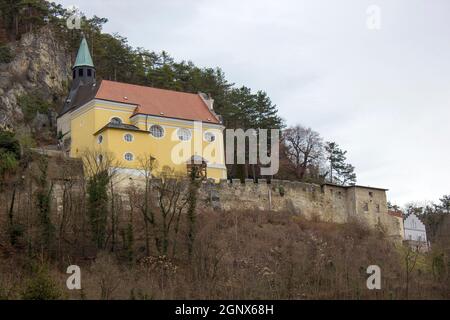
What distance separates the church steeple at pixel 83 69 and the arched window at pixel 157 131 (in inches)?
391

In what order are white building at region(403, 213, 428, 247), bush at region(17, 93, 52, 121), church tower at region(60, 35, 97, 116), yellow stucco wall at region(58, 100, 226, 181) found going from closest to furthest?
yellow stucco wall at region(58, 100, 226, 181), church tower at region(60, 35, 97, 116), bush at region(17, 93, 52, 121), white building at region(403, 213, 428, 247)

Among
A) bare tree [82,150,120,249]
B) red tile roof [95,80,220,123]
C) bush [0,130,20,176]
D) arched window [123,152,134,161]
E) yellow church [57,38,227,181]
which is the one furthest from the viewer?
red tile roof [95,80,220,123]

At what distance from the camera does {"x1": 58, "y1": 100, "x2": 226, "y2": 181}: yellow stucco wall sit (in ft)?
173

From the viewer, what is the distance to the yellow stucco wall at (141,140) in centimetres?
5262

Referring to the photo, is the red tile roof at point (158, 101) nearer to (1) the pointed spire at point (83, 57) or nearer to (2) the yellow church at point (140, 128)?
(2) the yellow church at point (140, 128)

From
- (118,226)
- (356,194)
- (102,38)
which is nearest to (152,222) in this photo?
(118,226)

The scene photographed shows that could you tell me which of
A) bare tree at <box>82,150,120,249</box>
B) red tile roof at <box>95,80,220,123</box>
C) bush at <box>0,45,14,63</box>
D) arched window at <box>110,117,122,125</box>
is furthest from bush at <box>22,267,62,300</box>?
bush at <box>0,45,14,63</box>

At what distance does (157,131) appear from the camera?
55688mm

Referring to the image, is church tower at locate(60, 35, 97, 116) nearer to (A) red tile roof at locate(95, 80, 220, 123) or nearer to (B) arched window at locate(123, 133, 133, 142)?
(A) red tile roof at locate(95, 80, 220, 123)

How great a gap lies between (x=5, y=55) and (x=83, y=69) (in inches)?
228

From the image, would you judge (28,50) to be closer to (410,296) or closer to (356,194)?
(356,194)

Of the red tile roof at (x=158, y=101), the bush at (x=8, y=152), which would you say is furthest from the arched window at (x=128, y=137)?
the bush at (x=8, y=152)

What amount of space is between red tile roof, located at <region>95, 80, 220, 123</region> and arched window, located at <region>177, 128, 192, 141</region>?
2.94ft

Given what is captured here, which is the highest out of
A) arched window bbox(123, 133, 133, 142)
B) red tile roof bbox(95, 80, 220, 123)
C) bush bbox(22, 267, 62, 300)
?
red tile roof bbox(95, 80, 220, 123)
